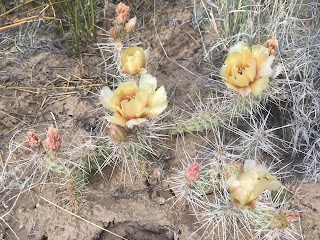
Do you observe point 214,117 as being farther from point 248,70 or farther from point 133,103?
point 133,103

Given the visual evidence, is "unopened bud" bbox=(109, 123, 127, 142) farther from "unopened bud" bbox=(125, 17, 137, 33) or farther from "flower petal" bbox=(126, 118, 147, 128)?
"unopened bud" bbox=(125, 17, 137, 33)

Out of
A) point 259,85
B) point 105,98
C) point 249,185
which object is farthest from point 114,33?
point 249,185

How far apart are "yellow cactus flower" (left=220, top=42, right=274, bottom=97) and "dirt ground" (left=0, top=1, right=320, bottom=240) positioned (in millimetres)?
397

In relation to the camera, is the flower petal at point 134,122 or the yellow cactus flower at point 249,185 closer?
the yellow cactus flower at point 249,185

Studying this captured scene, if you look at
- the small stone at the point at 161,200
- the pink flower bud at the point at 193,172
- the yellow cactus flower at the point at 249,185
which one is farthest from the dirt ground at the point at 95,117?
the yellow cactus flower at the point at 249,185

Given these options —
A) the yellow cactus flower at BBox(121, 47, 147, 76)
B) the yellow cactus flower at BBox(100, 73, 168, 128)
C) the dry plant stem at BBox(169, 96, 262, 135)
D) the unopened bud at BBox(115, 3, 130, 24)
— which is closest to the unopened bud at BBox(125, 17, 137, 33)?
the unopened bud at BBox(115, 3, 130, 24)

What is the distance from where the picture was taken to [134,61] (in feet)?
6.19

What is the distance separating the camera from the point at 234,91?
201 centimetres

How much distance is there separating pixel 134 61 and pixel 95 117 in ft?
1.52

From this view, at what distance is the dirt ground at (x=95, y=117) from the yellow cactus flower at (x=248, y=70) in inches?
15.6

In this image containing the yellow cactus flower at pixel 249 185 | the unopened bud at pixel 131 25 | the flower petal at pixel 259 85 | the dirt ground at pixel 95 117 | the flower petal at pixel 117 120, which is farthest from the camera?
the unopened bud at pixel 131 25

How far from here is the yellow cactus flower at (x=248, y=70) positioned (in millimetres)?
Answer: 1843

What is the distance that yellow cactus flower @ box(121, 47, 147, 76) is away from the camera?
188 centimetres

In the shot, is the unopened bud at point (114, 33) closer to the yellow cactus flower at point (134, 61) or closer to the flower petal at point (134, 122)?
the yellow cactus flower at point (134, 61)
